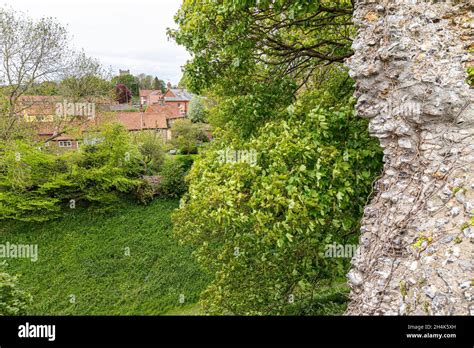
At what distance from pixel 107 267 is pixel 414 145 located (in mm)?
14927

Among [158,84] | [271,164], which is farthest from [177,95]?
[271,164]

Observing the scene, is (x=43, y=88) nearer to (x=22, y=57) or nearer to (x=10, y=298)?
(x=22, y=57)

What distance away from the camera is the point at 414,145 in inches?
195

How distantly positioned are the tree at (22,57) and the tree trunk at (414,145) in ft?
57.5

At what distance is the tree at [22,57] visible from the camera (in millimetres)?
17344

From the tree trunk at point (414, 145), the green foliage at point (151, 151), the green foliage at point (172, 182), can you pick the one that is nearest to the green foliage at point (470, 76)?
the tree trunk at point (414, 145)

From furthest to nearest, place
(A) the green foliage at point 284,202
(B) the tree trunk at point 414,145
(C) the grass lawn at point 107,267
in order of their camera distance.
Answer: (C) the grass lawn at point 107,267, (A) the green foliage at point 284,202, (B) the tree trunk at point 414,145

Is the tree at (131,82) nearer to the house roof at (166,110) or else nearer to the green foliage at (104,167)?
the house roof at (166,110)

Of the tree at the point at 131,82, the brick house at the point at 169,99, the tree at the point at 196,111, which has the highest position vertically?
the tree at the point at 131,82

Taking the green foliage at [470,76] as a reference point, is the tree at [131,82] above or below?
above

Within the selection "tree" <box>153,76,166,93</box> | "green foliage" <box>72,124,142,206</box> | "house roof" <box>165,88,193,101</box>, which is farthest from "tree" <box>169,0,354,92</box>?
"tree" <box>153,76,166,93</box>

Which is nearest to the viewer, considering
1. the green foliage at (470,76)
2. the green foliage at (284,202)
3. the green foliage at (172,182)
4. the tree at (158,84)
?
the green foliage at (470,76)
